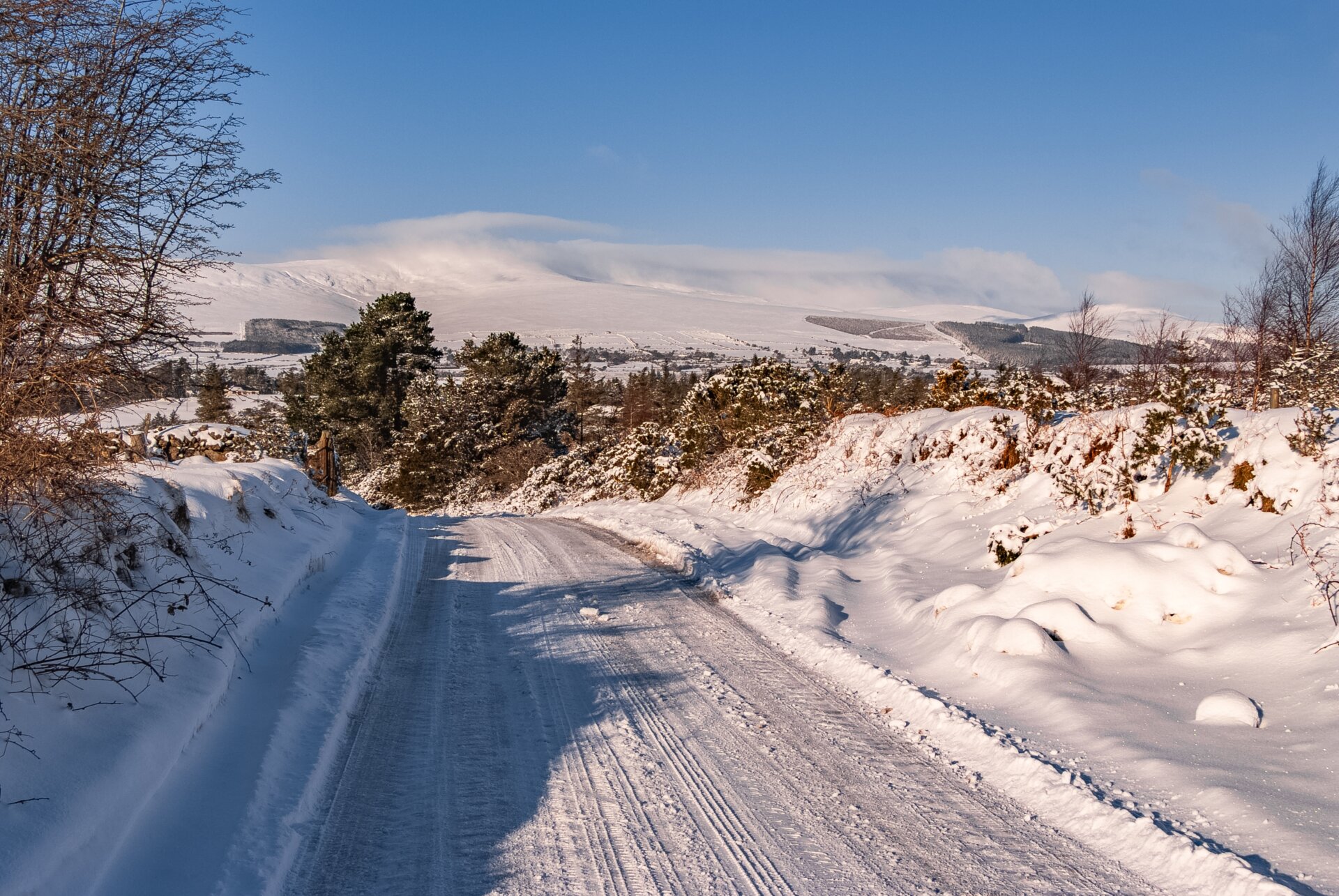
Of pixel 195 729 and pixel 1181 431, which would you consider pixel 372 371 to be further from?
pixel 195 729

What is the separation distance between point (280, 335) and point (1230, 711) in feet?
311

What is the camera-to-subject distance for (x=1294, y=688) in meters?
5.65

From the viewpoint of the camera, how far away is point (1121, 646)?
693 centimetres

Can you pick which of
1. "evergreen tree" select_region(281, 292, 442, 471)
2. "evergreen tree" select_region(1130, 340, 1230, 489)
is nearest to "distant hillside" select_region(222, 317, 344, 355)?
"evergreen tree" select_region(281, 292, 442, 471)

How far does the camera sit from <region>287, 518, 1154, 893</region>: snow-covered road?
13.3 feet

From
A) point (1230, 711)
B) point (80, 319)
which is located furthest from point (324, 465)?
point (1230, 711)

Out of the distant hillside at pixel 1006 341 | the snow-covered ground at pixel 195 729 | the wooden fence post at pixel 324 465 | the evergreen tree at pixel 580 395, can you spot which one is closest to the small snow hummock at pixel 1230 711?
the snow-covered ground at pixel 195 729

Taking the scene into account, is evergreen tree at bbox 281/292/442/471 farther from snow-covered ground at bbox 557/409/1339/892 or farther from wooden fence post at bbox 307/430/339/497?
snow-covered ground at bbox 557/409/1339/892

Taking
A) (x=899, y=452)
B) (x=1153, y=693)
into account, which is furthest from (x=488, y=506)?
(x=1153, y=693)

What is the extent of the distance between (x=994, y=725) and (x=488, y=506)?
95.7ft

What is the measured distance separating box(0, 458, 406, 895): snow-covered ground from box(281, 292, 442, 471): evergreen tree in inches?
1347

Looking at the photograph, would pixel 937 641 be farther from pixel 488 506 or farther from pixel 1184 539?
pixel 488 506

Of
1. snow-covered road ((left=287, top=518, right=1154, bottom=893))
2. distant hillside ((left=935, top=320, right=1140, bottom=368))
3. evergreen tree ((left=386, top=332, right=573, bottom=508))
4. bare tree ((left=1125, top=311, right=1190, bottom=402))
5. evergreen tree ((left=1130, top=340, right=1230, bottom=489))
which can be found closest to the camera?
snow-covered road ((left=287, top=518, right=1154, bottom=893))

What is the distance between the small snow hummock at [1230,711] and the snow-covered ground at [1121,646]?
1 centimetres
